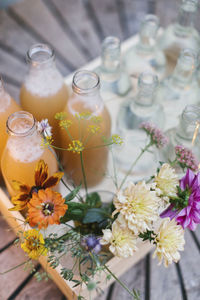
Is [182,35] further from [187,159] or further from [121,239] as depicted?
[121,239]

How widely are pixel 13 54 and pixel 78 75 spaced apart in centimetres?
44

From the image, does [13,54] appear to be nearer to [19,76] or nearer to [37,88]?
[19,76]

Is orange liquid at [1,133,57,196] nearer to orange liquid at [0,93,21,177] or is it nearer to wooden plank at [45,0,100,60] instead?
orange liquid at [0,93,21,177]

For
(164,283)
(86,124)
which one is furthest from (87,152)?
(164,283)

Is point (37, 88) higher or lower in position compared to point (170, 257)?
higher

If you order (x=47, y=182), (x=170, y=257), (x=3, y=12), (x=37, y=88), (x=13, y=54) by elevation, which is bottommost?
(x=170, y=257)

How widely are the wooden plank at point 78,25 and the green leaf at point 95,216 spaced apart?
1.76 ft

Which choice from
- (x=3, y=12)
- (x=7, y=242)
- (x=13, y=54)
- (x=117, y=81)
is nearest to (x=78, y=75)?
(x=117, y=81)

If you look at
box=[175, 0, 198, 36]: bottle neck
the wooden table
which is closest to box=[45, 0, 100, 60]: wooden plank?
the wooden table

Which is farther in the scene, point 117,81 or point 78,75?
point 117,81

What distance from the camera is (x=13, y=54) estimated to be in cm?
81

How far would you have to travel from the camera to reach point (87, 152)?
1.60 ft

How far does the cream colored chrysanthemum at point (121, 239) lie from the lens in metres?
0.31

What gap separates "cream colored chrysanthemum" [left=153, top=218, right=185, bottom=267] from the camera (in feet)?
1.01
